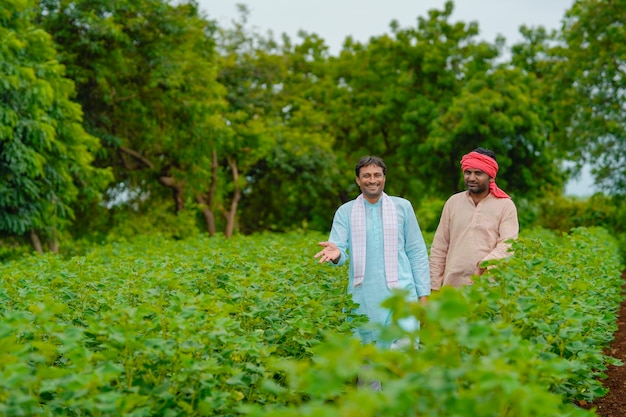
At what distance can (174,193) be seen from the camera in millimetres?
25656

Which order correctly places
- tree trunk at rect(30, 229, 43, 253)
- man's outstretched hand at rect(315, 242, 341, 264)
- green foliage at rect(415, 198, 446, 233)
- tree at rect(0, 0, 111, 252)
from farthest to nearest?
1. green foliage at rect(415, 198, 446, 233)
2. tree trunk at rect(30, 229, 43, 253)
3. tree at rect(0, 0, 111, 252)
4. man's outstretched hand at rect(315, 242, 341, 264)

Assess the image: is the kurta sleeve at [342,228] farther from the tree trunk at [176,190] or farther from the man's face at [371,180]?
the tree trunk at [176,190]

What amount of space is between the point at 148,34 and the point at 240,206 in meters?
14.9

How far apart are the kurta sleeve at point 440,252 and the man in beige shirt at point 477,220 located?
84 millimetres

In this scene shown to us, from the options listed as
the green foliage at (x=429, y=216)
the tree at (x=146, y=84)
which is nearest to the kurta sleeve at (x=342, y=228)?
the tree at (x=146, y=84)

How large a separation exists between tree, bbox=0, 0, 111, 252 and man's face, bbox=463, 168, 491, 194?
1057cm

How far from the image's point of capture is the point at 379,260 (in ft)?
16.7

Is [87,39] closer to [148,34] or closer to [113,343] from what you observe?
[148,34]

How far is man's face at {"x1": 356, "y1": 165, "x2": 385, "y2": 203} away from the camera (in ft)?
16.6

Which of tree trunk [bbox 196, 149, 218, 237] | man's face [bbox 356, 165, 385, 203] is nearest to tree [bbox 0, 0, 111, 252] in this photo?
tree trunk [bbox 196, 149, 218, 237]

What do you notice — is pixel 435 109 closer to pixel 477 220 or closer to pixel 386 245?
pixel 477 220

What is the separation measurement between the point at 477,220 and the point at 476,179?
305 mm

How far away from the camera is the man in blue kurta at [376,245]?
198 inches

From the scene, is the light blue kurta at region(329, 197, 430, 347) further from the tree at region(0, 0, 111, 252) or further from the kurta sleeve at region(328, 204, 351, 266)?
the tree at region(0, 0, 111, 252)
